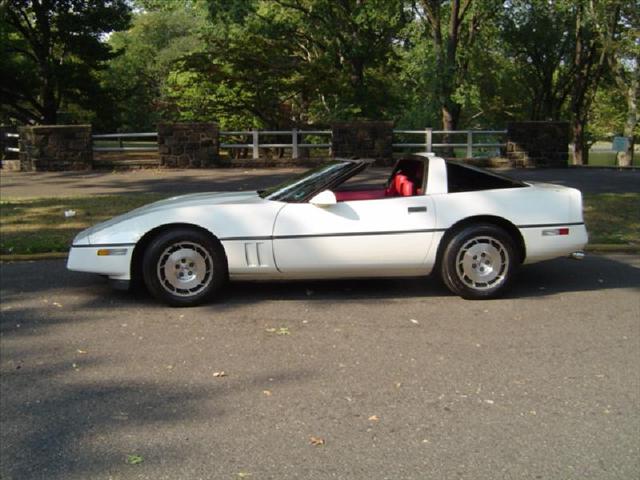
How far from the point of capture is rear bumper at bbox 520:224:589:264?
609 centimetres

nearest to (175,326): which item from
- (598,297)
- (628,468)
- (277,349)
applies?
(277,349)

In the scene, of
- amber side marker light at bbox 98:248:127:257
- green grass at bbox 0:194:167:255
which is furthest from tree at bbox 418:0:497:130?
amber side marker light at bbox 98:248:127:257

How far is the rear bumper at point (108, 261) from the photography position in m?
5.77

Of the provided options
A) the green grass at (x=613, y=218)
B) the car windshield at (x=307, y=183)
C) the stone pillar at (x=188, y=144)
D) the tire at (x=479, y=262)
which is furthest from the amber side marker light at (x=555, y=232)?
the stone pillar at (x=188, y=144)

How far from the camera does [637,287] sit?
6.59m

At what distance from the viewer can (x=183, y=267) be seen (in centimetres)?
582

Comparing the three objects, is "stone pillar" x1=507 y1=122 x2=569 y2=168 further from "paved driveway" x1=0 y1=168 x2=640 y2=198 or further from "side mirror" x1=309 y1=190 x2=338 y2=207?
"side mirror" x1=309 y1=190 x2=338 y2=207

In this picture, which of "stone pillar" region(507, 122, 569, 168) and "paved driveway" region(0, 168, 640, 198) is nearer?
"paved driveway" region(0, 168, 640, 198)

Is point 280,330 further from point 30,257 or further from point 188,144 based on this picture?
point 188,144

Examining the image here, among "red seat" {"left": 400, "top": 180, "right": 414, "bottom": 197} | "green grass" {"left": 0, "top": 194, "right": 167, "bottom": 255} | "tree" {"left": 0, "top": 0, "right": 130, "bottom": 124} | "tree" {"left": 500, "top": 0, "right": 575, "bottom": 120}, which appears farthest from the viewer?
"tree" {"left": 500, "top": 0, "right": 575, "bottom": 120}

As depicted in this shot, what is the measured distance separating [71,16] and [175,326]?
24854 millimetres

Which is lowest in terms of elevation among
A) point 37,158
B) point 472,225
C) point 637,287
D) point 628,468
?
point 628,468

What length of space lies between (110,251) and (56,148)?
43.2 ft

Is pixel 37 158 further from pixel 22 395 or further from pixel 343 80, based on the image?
pixel 22 395
